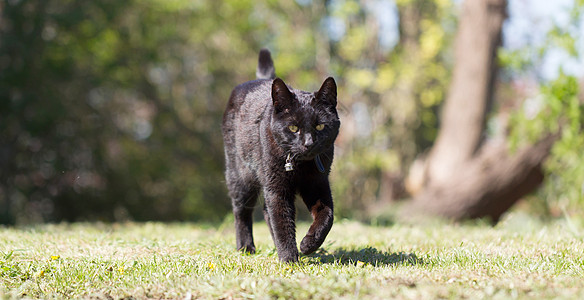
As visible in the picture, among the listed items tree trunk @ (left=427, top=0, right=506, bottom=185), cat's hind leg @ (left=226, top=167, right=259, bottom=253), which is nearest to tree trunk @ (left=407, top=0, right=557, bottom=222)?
tree trunk @ (left=427, top=0, right=506, bottom=185)

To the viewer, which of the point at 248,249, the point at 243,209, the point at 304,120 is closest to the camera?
the point at 304,120

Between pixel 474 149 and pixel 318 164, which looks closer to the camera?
pixel 318 164

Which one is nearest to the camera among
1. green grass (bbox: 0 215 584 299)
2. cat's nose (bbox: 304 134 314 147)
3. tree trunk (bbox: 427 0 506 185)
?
green grass (bbox: 0 215 584 299)

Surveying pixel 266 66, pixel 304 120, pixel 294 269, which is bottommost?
pixel 294 269

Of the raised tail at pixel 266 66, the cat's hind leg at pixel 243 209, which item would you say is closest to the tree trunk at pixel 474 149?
the raised tail at pixel 266 66

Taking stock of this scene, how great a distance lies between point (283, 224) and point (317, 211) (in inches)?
9.1

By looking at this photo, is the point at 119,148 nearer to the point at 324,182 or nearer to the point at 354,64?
the point at 354,64

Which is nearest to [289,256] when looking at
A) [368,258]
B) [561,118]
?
[368,258]

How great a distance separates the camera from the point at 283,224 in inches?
133

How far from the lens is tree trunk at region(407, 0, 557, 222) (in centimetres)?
813

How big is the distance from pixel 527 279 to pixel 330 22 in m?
8.88

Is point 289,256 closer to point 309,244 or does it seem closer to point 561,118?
A: point 309,244

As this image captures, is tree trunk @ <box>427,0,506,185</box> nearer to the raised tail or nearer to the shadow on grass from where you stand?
the raised tail

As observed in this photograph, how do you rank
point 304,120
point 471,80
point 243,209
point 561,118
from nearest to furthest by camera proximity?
point 304,120 < point 243,209 < point 561,118 < point 471,80
